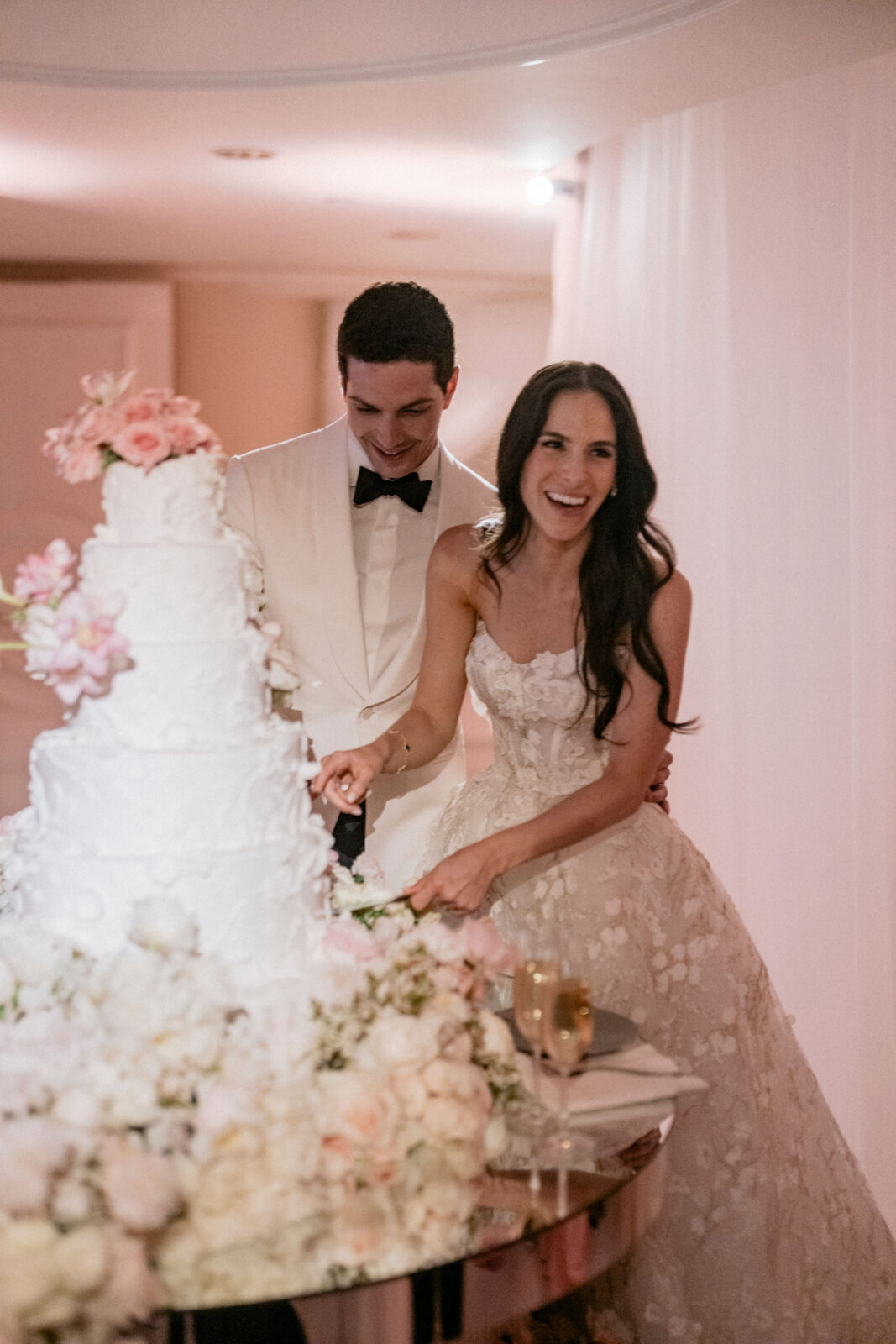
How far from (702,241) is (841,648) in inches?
61.9

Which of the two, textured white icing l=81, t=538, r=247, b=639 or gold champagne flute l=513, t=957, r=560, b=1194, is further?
textured white icing l=81, t=538, r=247, b=639

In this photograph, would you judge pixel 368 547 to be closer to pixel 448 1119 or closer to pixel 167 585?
pixel 167 585

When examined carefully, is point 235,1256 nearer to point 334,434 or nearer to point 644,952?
point 644,952

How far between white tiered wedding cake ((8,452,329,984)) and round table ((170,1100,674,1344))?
504mm

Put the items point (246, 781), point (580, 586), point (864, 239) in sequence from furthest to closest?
point (864, 239) < point (580, 586) < point (246, 781)

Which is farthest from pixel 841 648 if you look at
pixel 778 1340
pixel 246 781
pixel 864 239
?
pixel 246 781

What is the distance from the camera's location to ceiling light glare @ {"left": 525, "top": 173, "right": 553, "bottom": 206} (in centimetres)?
531

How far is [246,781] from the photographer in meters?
2.03

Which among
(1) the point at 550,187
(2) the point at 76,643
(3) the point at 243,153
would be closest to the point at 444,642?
(2) the point at 76,643

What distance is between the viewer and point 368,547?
3.68 metres

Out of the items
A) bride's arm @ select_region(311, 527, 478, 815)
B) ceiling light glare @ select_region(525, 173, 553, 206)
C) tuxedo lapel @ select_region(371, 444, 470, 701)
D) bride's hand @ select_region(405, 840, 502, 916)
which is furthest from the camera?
ceiling light glare @ select_region(525, 173, 553, 206)

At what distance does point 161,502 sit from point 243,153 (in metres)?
3.29

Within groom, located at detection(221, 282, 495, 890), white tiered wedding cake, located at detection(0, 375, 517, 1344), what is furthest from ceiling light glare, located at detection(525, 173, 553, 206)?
white tiered wedding cake, located at detection(0, 375, 517, 1344)

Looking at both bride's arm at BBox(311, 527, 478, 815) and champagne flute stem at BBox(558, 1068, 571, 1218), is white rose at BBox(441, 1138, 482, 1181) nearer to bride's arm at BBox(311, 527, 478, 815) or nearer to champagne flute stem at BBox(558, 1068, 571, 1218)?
champagne flute stem at BBox(558, 1068, 571, 1218)
